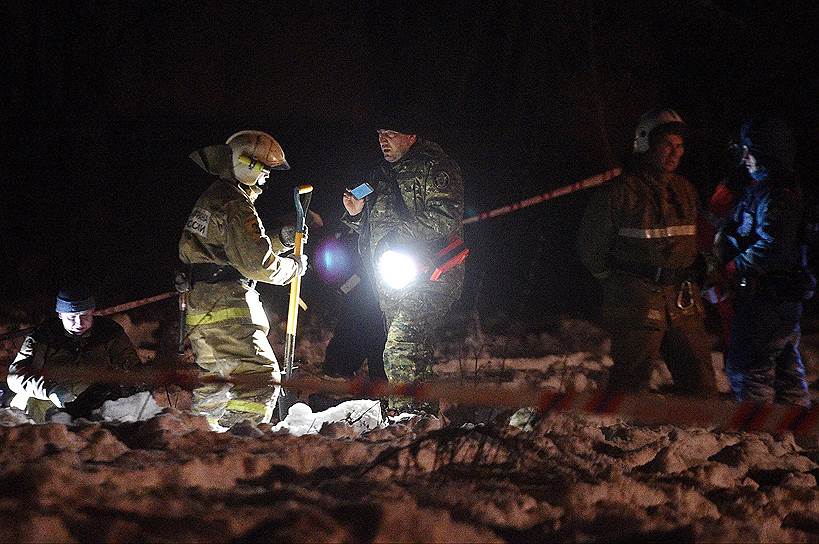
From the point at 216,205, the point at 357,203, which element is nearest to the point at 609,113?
the point at 357,203

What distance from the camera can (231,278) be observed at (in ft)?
16.8

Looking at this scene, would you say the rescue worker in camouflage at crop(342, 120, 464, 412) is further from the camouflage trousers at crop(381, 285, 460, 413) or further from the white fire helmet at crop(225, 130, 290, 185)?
the white fire helmet at crop(225, 130, 290, 185)

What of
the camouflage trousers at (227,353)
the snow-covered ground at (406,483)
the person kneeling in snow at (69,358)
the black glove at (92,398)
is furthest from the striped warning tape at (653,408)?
the person kneeling in snow at (69,358)

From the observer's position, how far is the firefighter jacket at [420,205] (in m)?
5.30

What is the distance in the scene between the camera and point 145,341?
882 centimetres

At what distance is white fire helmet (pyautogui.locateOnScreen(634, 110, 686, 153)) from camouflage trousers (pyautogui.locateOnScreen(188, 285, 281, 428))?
2903 mm

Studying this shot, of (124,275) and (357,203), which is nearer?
(357,203)

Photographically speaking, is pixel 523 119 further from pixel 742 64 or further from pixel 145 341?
pixel 145 341

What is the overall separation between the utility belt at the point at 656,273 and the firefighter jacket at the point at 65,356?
3.64 metres

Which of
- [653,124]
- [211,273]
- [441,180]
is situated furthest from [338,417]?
[653,124]

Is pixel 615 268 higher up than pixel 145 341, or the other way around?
pixel 615 268

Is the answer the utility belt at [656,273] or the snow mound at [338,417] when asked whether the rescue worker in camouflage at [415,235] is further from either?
the utility belt at [656,273]

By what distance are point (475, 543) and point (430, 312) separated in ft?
9.70

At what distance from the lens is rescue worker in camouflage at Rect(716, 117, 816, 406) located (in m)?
4.78
